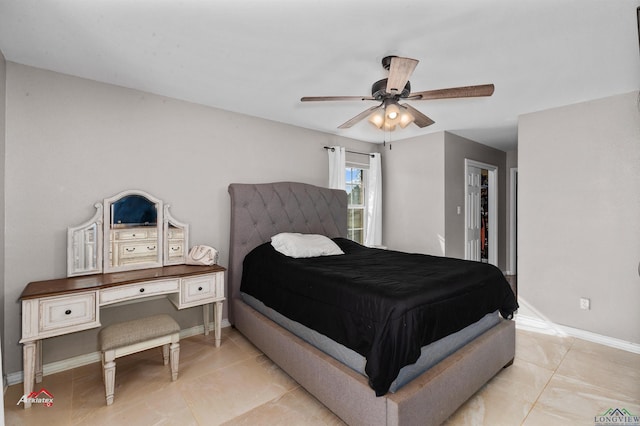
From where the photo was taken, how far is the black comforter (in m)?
1.60

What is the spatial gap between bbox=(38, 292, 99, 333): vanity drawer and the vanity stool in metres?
0.15

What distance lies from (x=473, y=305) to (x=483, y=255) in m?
4.45

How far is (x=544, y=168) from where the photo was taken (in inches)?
133

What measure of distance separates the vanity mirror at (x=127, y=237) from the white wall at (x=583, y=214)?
3.91m

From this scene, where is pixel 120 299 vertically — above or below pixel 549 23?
below

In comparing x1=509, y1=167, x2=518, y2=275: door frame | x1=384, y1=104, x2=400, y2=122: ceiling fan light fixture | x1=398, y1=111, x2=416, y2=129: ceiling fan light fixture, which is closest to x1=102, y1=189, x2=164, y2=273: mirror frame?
x1=384, y1=104, x2=400, y2=122: ceiling fan light fixture

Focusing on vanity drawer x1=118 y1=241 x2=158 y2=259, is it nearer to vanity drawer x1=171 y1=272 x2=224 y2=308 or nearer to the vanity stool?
vanity drawer x1=171 y1=272 x2=224 y2=308

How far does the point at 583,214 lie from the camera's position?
10.2 feet

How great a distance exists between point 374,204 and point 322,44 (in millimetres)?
3040

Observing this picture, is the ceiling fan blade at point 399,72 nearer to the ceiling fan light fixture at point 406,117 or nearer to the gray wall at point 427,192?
the ceiling fan light fixture at point 406,117

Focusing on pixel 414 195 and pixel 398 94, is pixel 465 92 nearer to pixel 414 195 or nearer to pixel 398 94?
pixel 398 94

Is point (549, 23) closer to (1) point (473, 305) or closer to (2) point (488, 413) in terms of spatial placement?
(1) point (473, 305)

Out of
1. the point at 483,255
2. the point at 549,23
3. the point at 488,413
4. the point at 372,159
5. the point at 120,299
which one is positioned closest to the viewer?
the point at 549,23

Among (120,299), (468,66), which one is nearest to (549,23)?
(468,66)
